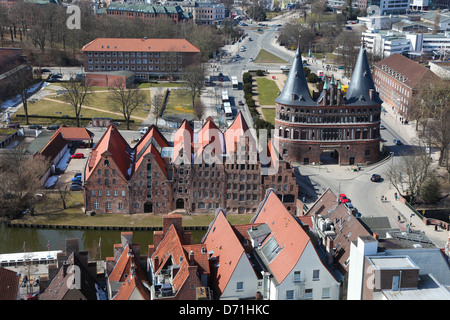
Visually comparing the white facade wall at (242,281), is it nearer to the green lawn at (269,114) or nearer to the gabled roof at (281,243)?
the gabled roof at (281,243)

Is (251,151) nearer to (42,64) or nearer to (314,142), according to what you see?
(314,142)

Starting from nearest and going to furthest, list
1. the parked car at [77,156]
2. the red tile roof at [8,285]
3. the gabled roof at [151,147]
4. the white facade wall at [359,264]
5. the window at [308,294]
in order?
the white facade wall at [359,264] → the red tile roof at [8,285] → the window at [308,294] → the gabled roof at [151,147] → the parked car at [77,156]

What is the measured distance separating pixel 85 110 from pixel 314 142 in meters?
49.1

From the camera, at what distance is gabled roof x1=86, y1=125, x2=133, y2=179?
2904 inches

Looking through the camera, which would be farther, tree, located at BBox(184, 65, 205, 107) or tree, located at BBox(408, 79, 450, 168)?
tree, located at BBox(184, 65, 205, 107)

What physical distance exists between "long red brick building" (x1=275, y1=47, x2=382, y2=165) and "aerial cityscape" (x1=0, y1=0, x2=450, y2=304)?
0.68 feet

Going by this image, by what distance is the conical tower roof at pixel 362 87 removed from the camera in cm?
8981

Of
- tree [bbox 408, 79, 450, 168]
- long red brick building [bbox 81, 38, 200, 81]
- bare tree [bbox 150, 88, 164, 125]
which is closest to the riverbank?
tree [bbox 408, 79, 450, 168]

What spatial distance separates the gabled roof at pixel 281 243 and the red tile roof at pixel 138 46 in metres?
97.6

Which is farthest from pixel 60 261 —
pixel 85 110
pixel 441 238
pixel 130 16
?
pixel 130 16

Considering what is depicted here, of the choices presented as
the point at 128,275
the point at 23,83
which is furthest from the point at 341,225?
the point at 23,83

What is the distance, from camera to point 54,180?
83125 millimetres

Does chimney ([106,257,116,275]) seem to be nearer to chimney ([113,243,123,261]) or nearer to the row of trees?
chimney ([113,243,123,261])

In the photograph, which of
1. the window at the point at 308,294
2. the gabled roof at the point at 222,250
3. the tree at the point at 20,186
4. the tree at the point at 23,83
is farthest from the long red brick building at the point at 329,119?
the tree at the point at 23,83
